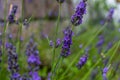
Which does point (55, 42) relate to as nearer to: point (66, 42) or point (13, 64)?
point (66, 42)

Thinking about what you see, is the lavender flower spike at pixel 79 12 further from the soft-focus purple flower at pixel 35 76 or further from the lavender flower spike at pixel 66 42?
the soft-focus purple flower at pixel 35 76

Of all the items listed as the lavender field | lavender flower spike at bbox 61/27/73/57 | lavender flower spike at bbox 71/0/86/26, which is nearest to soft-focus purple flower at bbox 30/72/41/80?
the lavender field

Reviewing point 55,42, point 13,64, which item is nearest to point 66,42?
point 55,42

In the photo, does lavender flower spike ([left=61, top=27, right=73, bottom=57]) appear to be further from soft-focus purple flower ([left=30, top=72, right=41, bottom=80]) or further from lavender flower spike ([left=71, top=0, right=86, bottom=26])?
soft-focus purple flower ([left=30, top=72, right=41, bottom=80])

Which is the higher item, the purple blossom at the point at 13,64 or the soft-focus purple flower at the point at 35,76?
the purple blossom at the point at 13,64

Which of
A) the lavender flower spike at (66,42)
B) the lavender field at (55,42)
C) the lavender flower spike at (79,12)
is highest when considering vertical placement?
the lavender flower spike at (79,12)

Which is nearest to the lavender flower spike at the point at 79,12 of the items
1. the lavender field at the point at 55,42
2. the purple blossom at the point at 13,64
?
the lavender field at the point at 55,42

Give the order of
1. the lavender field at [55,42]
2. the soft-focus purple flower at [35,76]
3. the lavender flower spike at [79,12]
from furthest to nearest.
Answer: the soft-focus purple flower at [35,76] < the lavender field at [55,42] < the lavender flower spike at [79,12]

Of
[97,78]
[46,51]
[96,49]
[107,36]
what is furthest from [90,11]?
[97,78]
